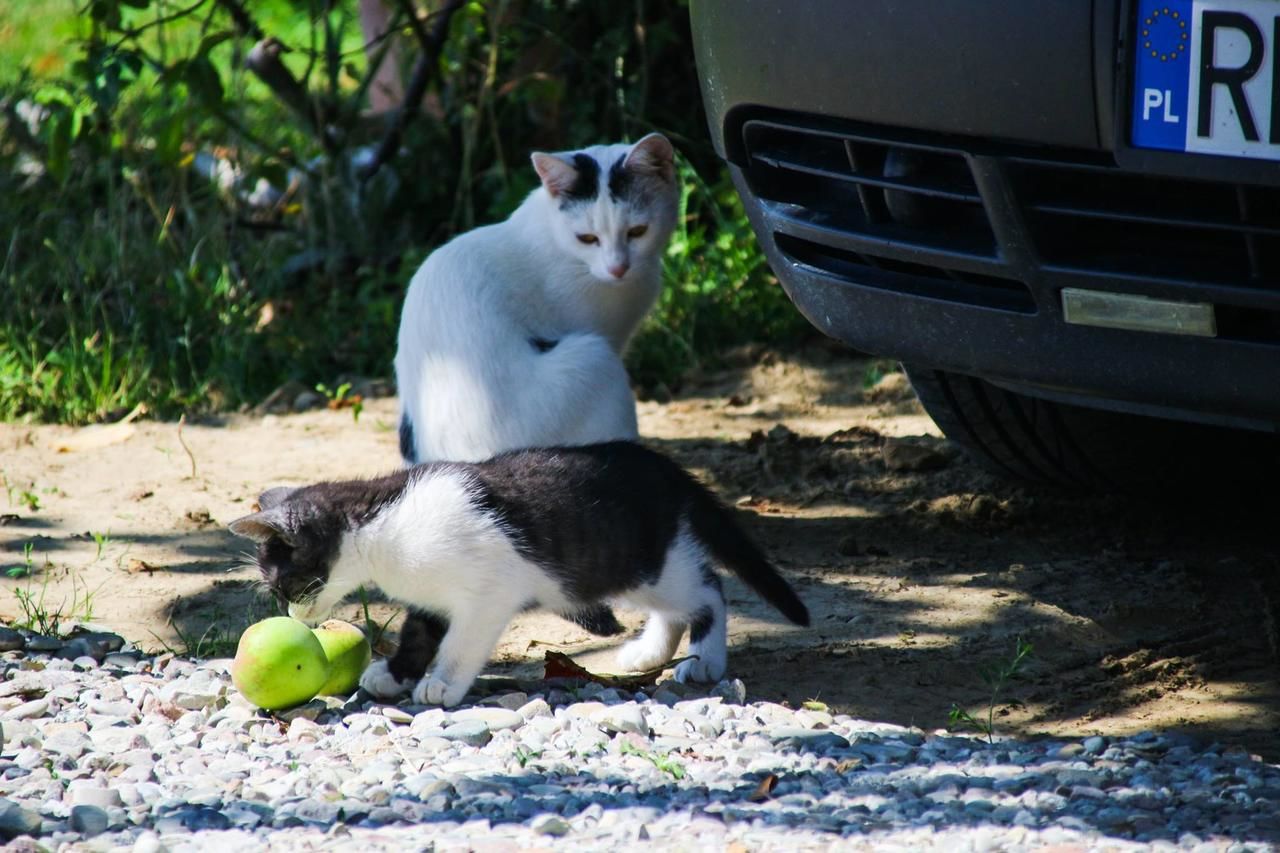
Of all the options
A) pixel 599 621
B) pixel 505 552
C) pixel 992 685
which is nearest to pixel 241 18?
pixel 599 621

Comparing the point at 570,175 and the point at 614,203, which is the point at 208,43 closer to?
the point at 570,175

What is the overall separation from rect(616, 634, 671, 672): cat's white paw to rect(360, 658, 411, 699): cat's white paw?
0.55 metres

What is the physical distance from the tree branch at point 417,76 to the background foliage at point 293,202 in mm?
51

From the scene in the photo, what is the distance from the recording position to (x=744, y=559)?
3.42 metres

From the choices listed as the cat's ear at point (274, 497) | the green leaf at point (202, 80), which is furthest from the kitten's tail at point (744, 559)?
the green leaf at point (202, 80)

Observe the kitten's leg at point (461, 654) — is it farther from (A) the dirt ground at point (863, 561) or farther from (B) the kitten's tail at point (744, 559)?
(B) the kitten's tail at point (744, 559)

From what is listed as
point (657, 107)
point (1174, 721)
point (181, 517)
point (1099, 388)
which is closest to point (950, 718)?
point (1174, 721)

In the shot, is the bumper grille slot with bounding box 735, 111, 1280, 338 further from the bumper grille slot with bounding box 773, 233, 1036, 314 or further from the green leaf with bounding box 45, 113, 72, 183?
the green leaf with bounding box 45, 113, 72, 183

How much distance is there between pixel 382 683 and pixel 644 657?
2.10 feet

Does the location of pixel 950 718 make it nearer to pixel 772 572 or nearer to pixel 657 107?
pixel 772 572

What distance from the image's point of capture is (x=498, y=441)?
12.6ft

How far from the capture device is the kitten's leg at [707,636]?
3281mm

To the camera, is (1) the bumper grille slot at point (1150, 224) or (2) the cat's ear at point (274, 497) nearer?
(1) the bumper grille slot at point (1150, 224)

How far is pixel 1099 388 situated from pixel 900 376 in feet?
9.74
